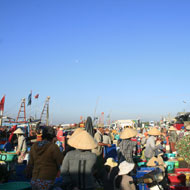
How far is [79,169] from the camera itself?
3.50m

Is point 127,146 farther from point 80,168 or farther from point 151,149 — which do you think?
point 80,168

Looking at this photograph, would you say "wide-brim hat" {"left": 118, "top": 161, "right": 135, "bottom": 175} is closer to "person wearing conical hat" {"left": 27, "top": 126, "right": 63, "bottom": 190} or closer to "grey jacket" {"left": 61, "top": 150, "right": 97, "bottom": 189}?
"grey jacket" {"left": 61, "top": 150, "right": 97, "bottom": 189}

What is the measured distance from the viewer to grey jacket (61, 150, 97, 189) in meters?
3.50

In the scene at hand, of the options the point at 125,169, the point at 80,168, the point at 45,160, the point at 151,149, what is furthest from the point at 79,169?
the point at 151,149

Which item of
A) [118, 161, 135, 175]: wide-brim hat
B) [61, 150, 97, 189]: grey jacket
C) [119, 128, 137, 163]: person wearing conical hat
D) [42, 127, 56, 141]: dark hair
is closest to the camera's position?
[61, 150, 97, 189]: grey jacket

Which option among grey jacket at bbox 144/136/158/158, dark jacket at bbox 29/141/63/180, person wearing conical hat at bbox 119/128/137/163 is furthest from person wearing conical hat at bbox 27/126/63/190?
grey jacket at bbox 144/136/158/158

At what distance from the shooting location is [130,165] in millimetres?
4355

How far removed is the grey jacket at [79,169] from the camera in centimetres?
350

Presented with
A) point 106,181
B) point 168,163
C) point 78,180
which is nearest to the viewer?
point 78,180

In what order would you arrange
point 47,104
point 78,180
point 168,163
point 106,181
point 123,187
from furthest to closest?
point 47,104, point 168,163, point 106,181, point 123,187, point 78,180

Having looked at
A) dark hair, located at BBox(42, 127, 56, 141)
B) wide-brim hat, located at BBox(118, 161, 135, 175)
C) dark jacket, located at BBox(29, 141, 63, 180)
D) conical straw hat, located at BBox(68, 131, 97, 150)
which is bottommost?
wide-brim hat, located at BBox(118, 161, 135, 175)

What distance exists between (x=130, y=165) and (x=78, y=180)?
3.95 ft

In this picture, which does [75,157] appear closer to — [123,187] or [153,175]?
[123,187]

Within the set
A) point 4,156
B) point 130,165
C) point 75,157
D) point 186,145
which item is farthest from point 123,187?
point 4,156
